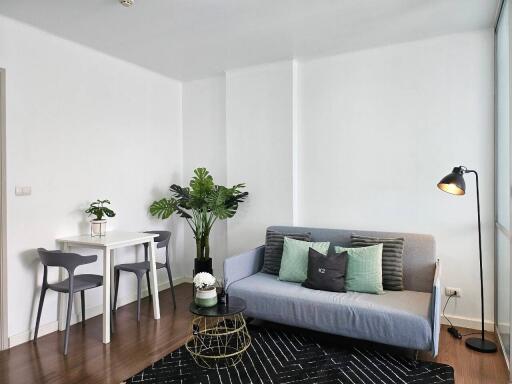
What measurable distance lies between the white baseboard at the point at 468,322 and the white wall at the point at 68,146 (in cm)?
273

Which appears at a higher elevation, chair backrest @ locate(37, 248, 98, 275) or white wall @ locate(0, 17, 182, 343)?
white wall @ locate(0, 17, 182, 343)

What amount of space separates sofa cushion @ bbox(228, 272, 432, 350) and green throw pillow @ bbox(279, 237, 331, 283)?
3.1 inches

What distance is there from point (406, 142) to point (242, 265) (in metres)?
1.92

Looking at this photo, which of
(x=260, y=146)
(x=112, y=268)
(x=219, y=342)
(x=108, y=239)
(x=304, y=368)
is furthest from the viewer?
(x=260, y=146)

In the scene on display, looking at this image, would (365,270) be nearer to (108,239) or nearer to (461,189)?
(461,189)

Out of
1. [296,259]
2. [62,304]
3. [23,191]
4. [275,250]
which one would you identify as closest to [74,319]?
[62,304]

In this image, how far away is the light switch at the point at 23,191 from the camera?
3.02 meters

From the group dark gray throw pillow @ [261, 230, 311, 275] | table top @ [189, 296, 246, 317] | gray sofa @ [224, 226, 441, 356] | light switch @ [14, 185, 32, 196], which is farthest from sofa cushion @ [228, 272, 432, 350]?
light switch @ [14, 185, 32, 196]

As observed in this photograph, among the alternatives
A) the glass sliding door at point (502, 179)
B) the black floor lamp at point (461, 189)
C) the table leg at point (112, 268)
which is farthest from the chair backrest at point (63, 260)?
the glass sliding door at point (502, 179)

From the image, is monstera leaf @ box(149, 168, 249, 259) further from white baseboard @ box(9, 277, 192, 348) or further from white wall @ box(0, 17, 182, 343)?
white baseboard @ box(9, 277, 192, 348)

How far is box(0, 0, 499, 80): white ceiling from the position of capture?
9.13 ft

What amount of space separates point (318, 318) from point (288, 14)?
7.78 ft

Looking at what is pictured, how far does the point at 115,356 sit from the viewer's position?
2.78 metres

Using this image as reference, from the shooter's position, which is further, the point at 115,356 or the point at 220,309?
the point at 115,356
